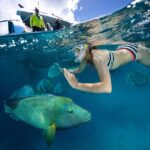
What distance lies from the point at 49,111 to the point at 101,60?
6.46m

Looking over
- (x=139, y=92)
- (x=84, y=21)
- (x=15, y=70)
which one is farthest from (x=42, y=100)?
(x=139, y=92)

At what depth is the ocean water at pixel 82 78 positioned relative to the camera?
12234 mm

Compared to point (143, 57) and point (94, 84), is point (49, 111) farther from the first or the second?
point (94, 84)

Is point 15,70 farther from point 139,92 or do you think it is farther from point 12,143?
point 139,92

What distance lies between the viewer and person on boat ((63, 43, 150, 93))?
504 centimetres

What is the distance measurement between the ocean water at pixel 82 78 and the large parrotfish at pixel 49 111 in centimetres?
294

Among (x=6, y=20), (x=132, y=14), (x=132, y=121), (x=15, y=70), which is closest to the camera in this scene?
(x=132, y=14)

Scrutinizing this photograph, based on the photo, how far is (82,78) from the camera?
87.3 ft

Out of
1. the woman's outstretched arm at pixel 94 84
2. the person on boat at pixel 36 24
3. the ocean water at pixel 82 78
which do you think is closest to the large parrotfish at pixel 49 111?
the ocean water at pixel 82 78

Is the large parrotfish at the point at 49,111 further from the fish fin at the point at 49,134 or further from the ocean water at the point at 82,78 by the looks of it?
the ocean water at the point at 82,78

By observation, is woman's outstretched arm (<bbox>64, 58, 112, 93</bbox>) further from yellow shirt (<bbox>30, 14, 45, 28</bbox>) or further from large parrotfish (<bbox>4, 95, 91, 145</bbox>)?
yellow shirt (<bbox>30, 14, 45, 28</bbox>)

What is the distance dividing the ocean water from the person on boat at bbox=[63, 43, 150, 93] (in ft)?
8.52

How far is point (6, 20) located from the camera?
44.3ft

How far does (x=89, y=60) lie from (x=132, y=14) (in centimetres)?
493
